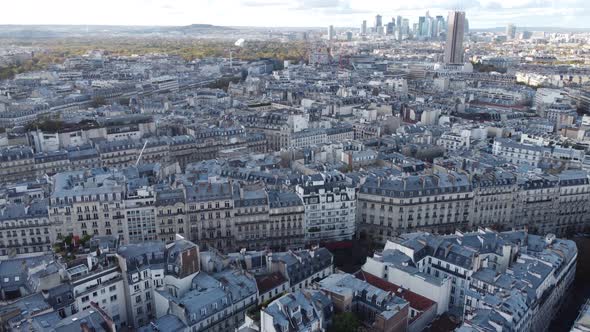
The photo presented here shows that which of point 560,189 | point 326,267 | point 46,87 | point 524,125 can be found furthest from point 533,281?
point 46,87

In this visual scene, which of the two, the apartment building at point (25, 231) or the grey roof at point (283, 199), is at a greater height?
the grey roof at point (283, 199)

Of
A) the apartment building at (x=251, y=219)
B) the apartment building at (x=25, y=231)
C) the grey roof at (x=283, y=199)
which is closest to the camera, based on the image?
the apartment building at (x=25, y=231)

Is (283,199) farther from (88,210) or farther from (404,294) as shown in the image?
(88,210)

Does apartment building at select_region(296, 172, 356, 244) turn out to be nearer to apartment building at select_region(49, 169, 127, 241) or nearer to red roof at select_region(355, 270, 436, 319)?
red roof at select_region(355, 270, 436, 319)

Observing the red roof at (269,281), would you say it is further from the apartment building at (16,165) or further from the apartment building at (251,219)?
the apartment building at (16,165)

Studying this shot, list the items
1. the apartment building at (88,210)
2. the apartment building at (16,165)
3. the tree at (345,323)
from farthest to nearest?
the apartment building at (16,165), the apartment building at (88,210), the tree at (345,323)


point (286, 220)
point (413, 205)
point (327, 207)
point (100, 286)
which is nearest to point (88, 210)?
point (100, 286)

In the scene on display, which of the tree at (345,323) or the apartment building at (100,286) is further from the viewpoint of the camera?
the apartment building at (100,286)

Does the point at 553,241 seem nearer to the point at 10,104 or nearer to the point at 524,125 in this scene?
the point at 524,125

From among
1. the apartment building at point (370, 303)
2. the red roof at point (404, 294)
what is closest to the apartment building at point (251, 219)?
the red roof at point (404, 294)
